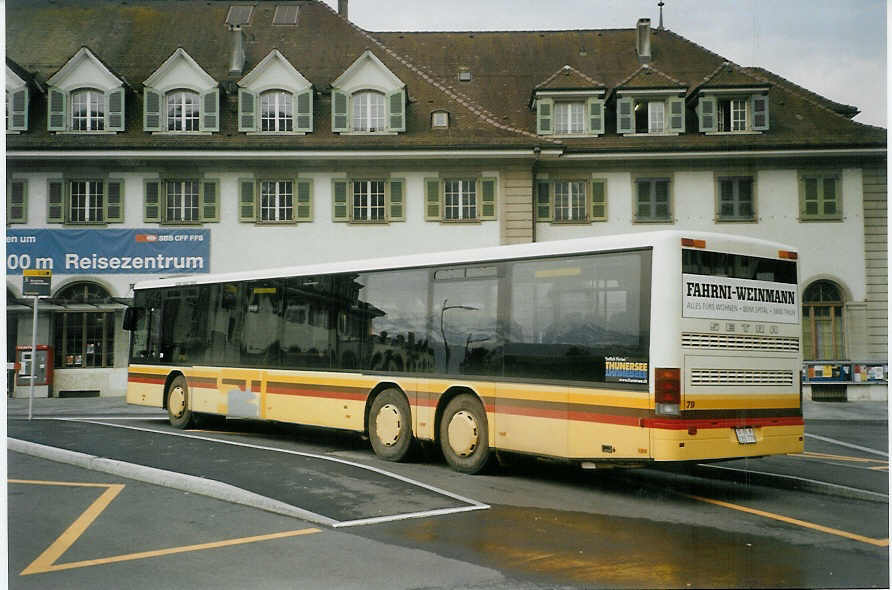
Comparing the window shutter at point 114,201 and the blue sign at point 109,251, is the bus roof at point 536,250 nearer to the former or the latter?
the blue sign at point 109,251

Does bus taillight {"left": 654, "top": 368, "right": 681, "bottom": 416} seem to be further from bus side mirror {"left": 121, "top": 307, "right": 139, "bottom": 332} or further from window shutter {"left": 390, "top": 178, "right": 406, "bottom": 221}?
bus side mirror {"left": 121, "top": 307, "right": 139, "bottom": 332}

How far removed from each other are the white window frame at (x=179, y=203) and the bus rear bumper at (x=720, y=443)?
804cm

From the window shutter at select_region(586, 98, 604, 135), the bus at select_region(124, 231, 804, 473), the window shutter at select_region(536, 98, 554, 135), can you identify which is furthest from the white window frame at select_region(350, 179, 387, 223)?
the window shutter at select_region(586, 98, 604, 135)

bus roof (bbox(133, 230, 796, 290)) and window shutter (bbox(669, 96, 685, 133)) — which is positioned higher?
window shutter (bbox(669, 96, 685, 133))

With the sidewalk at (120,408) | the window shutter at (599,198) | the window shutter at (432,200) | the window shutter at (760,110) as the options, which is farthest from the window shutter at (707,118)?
the window shutter at (432,200)

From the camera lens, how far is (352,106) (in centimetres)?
2106

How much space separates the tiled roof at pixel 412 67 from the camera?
10.9 m

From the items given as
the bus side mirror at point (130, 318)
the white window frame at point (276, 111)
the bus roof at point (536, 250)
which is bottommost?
the bus side mirror at point (130, 318)

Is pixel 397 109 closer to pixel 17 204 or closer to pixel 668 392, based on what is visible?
pixel 17 204

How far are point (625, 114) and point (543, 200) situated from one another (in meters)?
2.71

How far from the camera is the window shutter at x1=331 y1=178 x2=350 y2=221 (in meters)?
16.6

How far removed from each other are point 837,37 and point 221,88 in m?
12.0

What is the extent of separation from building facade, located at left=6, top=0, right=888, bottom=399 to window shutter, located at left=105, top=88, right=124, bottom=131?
50 mm

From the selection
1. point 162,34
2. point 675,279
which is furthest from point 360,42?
point 675,279
